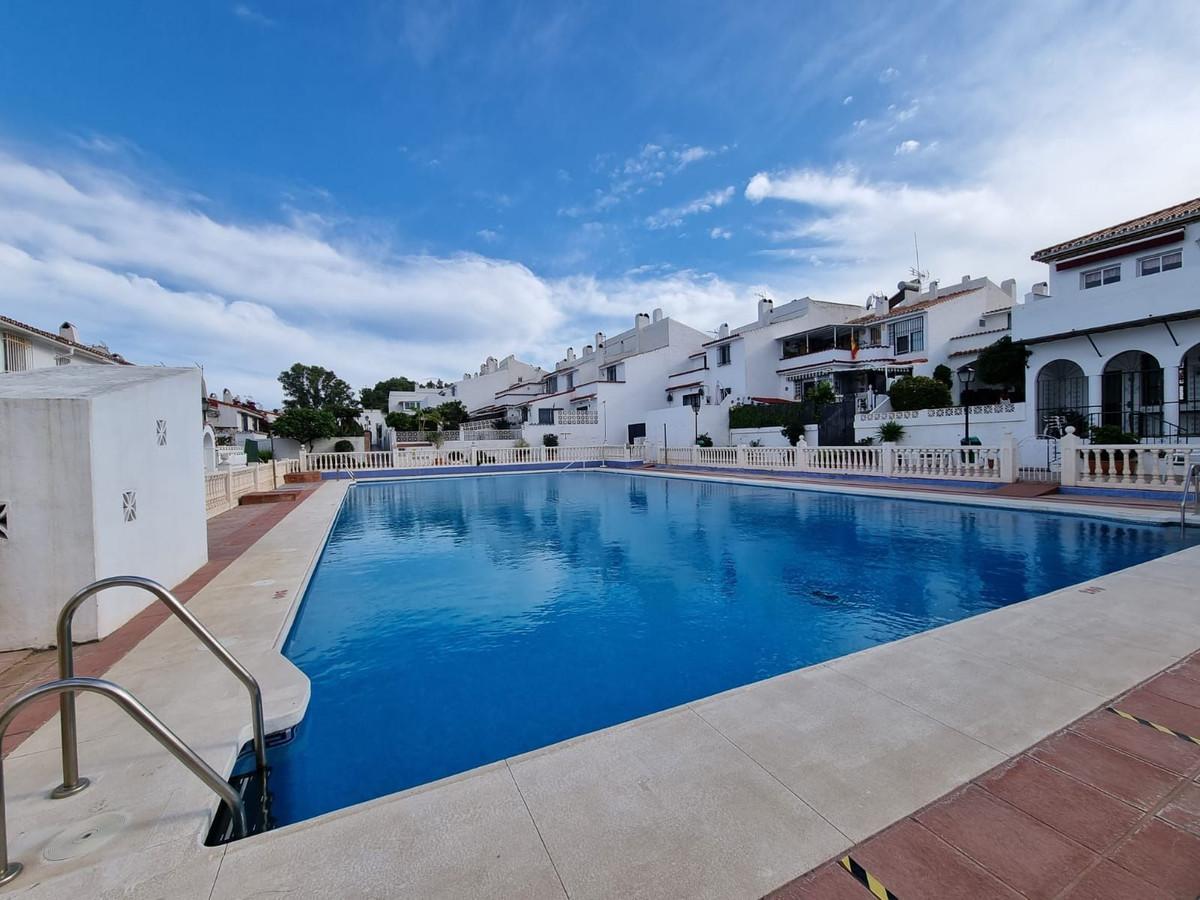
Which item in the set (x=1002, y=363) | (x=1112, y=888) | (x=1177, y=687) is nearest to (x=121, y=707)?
(x=1112, y=888)

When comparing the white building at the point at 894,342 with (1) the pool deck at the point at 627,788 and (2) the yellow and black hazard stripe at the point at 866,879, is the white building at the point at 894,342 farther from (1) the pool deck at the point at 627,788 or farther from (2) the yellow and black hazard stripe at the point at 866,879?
(2) the yellow and black hazard stripe at the point at 866,879

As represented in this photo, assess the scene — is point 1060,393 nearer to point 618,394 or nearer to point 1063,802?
point 1063,802

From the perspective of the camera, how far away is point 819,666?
4.14 meters

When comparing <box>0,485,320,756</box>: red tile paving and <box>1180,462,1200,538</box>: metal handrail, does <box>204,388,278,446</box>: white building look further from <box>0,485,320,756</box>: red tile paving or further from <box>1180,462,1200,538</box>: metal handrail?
<box>1180,462,1200,538</box>: metal handrail

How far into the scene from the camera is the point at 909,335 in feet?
103

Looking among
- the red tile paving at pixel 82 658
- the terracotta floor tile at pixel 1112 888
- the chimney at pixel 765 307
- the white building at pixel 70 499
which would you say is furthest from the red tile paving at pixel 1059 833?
the chimney at pixel 765 307

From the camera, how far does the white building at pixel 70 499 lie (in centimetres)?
447

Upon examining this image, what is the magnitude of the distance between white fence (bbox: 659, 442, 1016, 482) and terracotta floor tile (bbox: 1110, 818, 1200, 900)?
15847 mm

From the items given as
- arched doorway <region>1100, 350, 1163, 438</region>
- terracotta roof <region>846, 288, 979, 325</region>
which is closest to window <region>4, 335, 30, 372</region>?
arched doorway <region>1100, 350, 1163, 438</region>

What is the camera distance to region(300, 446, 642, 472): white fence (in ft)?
89.4

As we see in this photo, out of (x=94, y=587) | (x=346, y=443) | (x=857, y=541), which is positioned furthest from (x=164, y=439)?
(x=346, y=443)

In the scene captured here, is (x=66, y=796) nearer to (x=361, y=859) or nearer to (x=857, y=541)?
(x=361, y=859)

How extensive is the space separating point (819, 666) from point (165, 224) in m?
18.8

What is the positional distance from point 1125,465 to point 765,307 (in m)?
30.5
